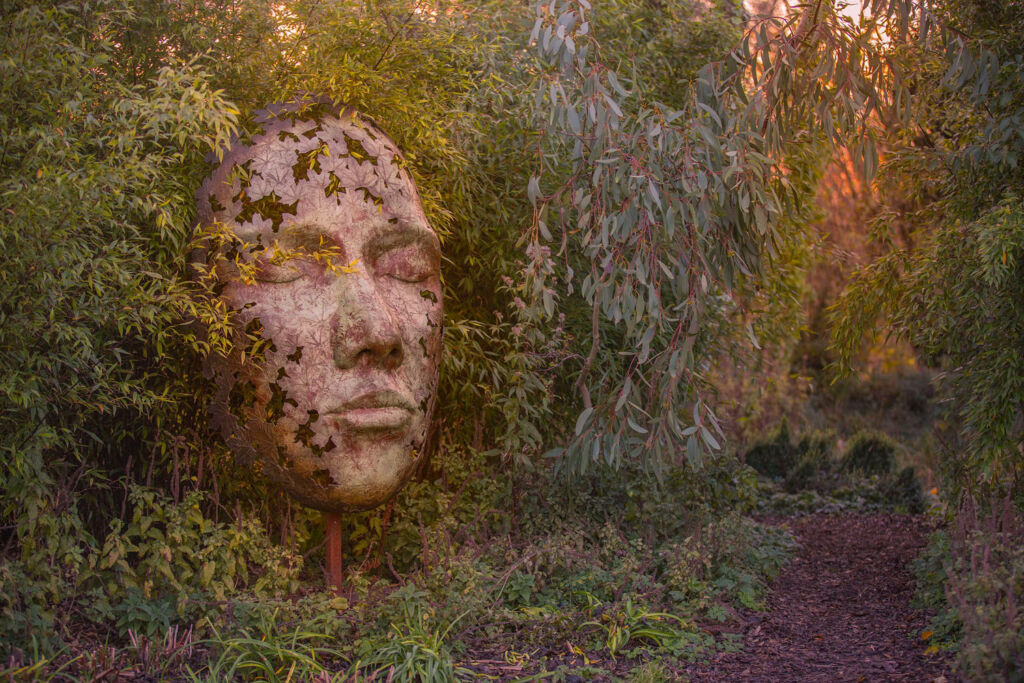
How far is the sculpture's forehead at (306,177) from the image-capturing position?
380cm

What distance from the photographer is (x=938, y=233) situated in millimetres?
4371

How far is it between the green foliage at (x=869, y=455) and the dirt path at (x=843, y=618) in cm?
110

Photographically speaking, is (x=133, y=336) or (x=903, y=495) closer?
(x=133, y=336)

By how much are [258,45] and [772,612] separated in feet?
11.7

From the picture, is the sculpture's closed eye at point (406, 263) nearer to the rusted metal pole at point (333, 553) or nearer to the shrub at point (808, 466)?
the rusted metal pole at point (333, 553)

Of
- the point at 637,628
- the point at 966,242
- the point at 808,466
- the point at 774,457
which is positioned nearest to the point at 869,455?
the point at 808,466

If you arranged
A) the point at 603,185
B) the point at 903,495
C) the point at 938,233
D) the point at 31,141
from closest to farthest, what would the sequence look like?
the point at 31,141 → the point at 603,185 → the point at 938,233 → the point at 903,495

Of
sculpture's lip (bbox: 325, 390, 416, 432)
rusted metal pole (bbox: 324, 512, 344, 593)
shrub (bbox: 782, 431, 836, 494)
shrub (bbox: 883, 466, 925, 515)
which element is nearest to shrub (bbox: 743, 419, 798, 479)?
shrub (bbox: 782, 431, 836, 494)

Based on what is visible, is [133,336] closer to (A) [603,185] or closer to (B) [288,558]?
(B) [288,558]

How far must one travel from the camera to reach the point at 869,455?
768 cm

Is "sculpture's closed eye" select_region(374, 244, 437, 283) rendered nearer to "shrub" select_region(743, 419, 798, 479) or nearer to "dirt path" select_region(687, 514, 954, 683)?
"dirt path" select_region(687, 514, 954, 683)

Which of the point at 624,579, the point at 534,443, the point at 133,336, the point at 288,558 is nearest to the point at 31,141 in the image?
the point at 133,336

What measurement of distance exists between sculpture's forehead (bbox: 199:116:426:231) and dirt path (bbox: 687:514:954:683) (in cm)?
233

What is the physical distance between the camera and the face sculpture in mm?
3773
